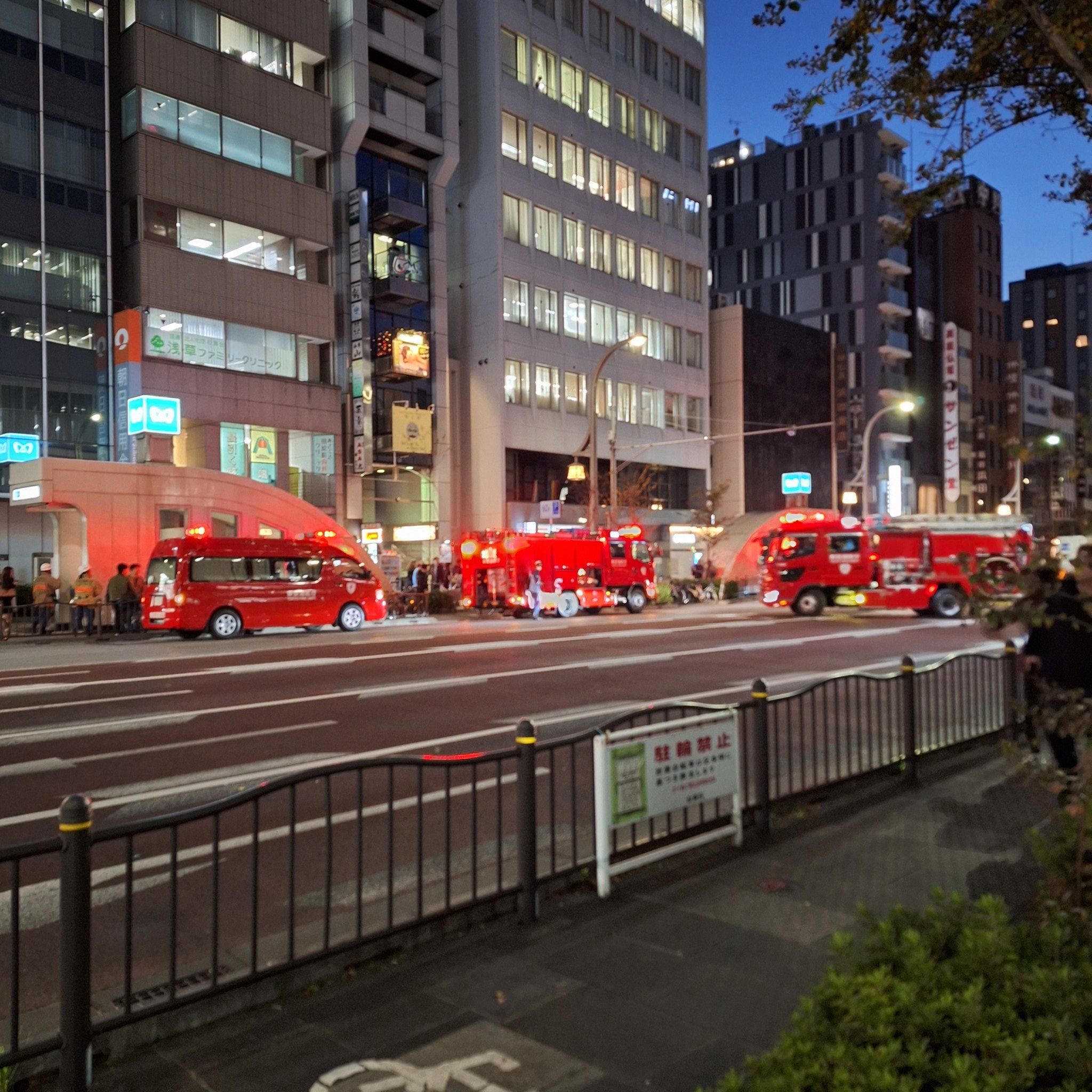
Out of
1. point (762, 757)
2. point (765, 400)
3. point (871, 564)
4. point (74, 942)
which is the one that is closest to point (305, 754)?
point (762, 757)

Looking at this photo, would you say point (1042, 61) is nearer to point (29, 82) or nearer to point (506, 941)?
point (506, 941)

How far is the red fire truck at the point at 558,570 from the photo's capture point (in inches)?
1259

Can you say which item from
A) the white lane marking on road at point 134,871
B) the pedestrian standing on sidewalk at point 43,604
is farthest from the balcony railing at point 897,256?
the white lane marking on road at point 134,871

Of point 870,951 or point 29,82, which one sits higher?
point 29,82

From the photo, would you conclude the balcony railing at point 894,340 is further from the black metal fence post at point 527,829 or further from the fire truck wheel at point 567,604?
the black metal fence post at point 527,829

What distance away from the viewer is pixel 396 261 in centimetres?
4328

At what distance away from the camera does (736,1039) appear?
13.9 ft

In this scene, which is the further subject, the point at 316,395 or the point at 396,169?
the point at 396,169

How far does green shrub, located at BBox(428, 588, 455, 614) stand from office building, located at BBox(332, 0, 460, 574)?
692cm

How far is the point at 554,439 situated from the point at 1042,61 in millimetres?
41066

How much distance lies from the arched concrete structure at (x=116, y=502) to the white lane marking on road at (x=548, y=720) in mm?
18603

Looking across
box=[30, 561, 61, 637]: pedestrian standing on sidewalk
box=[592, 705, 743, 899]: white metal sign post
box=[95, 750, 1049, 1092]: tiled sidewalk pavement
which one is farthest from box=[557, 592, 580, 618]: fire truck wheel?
box=[95, 750, 1049, 1092]: tiled sidewalk pavement

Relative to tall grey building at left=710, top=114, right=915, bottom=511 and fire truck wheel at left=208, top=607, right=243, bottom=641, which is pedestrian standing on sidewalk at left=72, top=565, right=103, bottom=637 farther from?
tall grey building at left=710, top=114, right=915, bottom=511

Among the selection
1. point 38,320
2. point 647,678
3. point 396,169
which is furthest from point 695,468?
point 647,678
